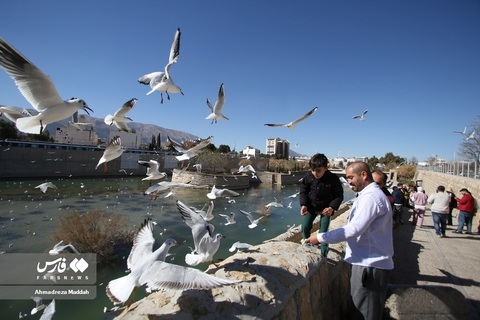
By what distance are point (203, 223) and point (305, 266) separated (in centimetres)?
133

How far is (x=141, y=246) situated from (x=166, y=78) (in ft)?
10.0

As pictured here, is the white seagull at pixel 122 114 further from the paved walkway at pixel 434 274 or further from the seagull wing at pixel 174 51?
the paved walkway at pixel 434 274

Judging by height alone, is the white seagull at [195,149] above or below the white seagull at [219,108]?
below

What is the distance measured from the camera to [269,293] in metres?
2.25

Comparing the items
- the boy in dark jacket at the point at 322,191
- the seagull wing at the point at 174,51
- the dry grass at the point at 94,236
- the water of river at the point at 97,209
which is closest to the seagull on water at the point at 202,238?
the boy in dark jacket at the point at 322,191

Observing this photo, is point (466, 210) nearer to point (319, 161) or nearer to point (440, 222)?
point (440, 222)

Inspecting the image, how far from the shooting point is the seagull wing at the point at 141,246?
256 cm

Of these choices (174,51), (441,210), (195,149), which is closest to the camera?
(174,51)

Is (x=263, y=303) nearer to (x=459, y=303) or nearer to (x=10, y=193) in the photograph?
(x=459, y=303)

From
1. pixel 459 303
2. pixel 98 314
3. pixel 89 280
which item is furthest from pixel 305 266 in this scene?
pixel 89 280

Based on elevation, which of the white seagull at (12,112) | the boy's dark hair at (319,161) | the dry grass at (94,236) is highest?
the white seagull at (12,112)

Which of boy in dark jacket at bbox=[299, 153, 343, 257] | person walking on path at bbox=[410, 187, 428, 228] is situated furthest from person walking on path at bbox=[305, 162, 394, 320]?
person walking on path at bbox=[410, 187, 428, 228]

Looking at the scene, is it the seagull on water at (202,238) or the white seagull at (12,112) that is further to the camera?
the white seagull at (12,112)

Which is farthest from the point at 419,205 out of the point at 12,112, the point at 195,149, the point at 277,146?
the point at 277,146
